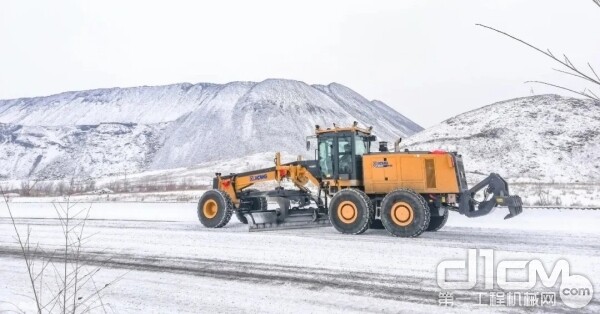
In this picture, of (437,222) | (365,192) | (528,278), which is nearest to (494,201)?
(437,222)

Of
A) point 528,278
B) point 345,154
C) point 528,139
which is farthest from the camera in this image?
point 528,139

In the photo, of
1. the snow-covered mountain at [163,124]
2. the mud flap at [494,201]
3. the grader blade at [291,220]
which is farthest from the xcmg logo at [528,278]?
the snow-covered mountain at [163,124]

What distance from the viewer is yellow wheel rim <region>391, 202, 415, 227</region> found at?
33.1 feet

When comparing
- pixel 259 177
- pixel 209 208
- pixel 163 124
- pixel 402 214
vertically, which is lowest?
pixel 402 214

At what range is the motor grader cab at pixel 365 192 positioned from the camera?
33.7 feet

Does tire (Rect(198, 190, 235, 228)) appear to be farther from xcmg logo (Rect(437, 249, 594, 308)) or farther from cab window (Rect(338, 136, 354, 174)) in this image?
xcmg logo (Rect(437, 249, 594, 308))

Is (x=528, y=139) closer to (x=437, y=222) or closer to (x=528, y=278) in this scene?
(x=437, y=222)

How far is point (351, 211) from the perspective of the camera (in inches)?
426

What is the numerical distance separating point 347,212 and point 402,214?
134 centimetres

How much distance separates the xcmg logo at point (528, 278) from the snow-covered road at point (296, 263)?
0.14 m

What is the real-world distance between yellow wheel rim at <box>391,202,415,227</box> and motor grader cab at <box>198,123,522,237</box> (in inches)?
0.9

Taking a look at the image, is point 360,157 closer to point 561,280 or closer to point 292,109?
point 561,280

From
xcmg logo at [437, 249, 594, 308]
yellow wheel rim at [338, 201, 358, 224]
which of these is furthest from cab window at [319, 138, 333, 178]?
xcmg logo at [437, 249, 594, 308]

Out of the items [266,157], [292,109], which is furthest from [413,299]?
[292,109]
